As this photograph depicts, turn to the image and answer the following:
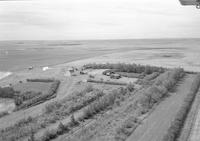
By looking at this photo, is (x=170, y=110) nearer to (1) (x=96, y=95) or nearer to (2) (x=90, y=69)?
(1) (x=96, y=95)

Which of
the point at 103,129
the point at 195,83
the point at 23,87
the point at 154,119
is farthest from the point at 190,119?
the point at 23,87

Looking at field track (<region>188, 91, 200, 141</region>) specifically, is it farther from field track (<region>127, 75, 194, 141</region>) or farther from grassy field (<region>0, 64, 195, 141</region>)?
grassy field (<region>0, 64, 195, 141</region>)

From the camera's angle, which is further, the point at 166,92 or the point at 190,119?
the point at 166,92

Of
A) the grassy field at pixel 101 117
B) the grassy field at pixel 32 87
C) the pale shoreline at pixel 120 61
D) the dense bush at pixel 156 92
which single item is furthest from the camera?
the pale shoreline at pixel 120 61

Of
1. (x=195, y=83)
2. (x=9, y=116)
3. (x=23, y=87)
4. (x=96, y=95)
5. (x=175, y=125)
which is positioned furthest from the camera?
(x=23, y=87)

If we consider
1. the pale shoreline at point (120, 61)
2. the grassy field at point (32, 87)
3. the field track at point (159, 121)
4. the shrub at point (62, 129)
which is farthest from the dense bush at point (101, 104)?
the pale shoreline at point (120, 61)

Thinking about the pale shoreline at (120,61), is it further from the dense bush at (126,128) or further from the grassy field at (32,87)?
the dense bush at (126,128)

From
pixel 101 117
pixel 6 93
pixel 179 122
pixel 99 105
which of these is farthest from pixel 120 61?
pixel 179 122

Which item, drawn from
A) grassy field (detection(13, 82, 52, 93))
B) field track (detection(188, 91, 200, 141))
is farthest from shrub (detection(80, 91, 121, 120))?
grassy field (detection(13, 82, 52, 93))
